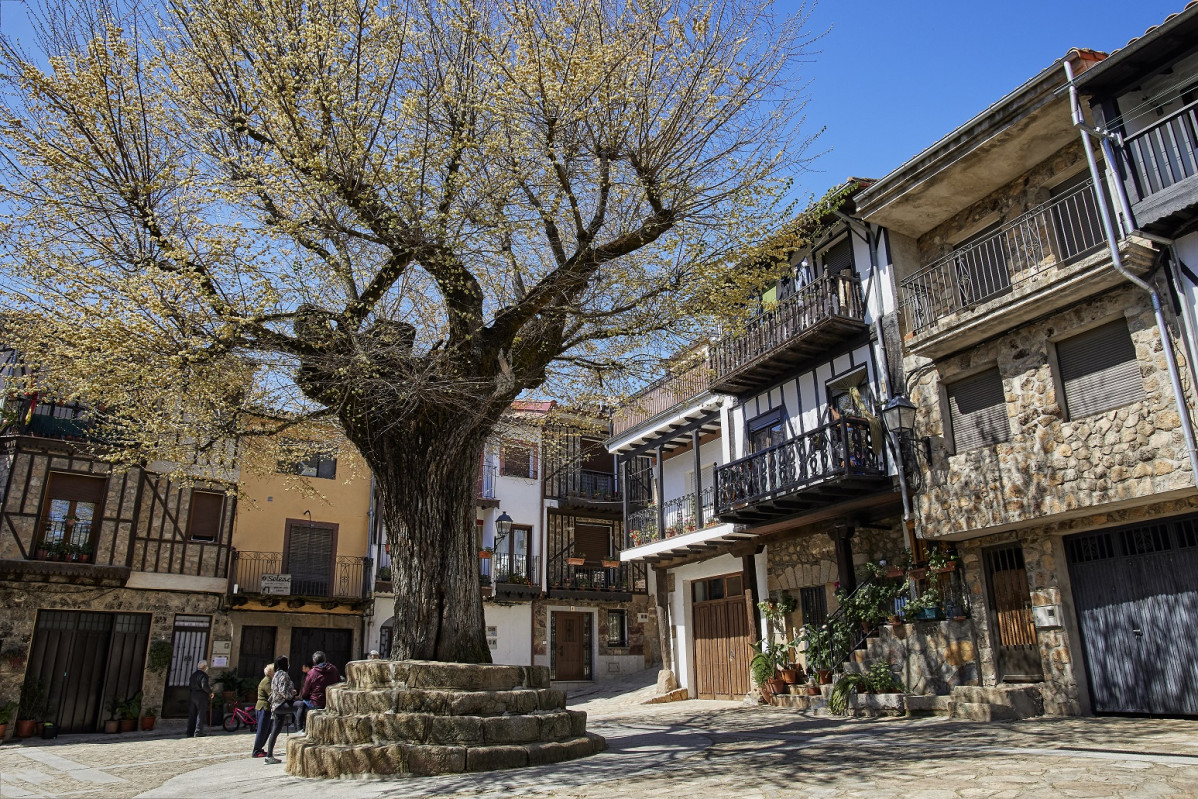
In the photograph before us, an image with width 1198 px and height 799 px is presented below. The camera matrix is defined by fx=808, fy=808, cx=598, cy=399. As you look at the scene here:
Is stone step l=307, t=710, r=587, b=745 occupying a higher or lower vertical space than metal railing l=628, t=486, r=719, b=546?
lower

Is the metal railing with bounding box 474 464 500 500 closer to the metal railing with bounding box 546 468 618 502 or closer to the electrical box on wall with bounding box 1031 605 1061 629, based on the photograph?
the metal railing with bounding box 546 468 618 502

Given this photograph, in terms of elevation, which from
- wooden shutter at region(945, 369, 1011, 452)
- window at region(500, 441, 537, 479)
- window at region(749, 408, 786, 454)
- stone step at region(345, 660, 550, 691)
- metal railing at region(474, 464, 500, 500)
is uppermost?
window at region(500, 441, 537, 479)

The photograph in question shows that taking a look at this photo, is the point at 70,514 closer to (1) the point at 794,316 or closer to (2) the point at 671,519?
(2) the point at 671,519

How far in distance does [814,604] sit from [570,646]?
44.2 ft

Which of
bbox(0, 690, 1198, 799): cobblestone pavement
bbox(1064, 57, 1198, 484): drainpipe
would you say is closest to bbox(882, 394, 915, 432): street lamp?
bbox(1064, 57, 1198, 484): drainpipe

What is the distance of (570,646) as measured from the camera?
27719mm

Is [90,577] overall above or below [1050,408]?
below

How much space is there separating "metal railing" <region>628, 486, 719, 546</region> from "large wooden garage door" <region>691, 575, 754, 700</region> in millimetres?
1473

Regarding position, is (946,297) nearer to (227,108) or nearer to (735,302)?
(735,302)

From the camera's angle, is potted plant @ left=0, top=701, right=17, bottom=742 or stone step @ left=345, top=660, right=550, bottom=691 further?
potted plant @ left=0, top=701, right=17, bottom=742

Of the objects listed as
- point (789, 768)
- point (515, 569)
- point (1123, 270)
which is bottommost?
point (789, 768)

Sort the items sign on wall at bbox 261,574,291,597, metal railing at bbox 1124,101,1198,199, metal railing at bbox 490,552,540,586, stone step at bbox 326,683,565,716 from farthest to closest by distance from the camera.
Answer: metal railing at bbox 490,552,540,586
sign on wall at bbox 261,574,291,597
metal railing at bbox 1124,101,1198,199
stone step at bbox 326,683,565,716

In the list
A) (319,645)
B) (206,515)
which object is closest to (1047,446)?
(319,645)

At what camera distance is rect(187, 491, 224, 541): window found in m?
21.6
